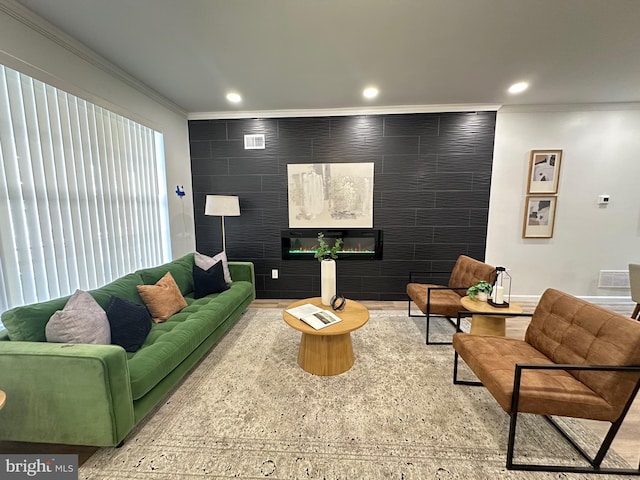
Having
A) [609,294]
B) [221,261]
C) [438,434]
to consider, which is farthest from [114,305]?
[609,294]

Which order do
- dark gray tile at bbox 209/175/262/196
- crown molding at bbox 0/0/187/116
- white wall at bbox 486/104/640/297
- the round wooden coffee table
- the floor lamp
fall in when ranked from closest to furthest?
crown molding at bbox 0/0/187/116 → the round wooden coffee table → the floor lamp → white wall at bbox 486/104/640/297 → dark gray tile at bbox 209/175/262/196

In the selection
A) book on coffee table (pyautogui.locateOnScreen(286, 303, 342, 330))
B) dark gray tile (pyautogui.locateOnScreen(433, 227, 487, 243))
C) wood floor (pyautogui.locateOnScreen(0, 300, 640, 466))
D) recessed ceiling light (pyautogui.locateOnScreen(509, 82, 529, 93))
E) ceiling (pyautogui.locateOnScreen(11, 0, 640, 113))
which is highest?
recessed ceiling light (pyautogui.locateOnScreen(509, 82, 529, 93))

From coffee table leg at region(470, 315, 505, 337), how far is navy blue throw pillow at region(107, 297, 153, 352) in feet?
9.16

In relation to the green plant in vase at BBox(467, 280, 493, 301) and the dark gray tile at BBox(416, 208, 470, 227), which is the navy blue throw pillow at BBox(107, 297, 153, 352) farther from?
the dark gray tile at BBox(416, 208, 470, 227)

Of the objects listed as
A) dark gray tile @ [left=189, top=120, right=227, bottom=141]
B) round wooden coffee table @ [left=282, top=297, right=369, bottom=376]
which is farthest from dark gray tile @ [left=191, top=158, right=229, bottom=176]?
round wooden coffee table @ [left=282, top=297, right=369, bottom=376]

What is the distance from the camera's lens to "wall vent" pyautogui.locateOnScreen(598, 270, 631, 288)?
3.67 meters

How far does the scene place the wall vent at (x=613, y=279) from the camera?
3.67m

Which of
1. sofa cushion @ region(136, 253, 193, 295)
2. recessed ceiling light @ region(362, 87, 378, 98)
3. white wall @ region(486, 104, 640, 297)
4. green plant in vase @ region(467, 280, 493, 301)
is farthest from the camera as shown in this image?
white wall @ region(486, 104, 640, 297)

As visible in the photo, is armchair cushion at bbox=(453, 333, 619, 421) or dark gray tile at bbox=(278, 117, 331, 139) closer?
armchair cushion at bbox=(453, 333, 619, 421)

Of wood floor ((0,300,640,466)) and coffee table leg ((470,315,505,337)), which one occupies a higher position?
coffee table leg ((470,315,505,337))

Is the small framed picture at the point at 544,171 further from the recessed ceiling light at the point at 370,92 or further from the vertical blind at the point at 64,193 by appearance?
the vertical blind at the point at 64,193

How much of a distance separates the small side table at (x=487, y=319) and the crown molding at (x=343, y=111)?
2559 mm

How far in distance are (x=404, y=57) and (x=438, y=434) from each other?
2925 millimetres

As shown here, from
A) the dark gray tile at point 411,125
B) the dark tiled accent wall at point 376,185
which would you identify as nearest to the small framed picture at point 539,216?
the dark tiled accent wall at point 376,185
